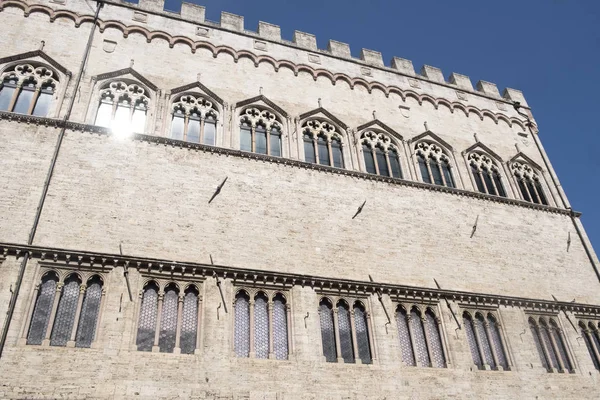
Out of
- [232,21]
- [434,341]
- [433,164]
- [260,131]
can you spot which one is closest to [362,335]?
[434,341]

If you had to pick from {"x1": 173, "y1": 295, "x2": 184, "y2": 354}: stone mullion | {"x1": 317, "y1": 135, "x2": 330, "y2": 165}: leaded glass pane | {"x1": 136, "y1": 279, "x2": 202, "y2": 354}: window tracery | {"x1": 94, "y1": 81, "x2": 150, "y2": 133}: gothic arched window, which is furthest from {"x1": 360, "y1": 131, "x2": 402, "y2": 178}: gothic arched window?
{"x1": 173, "y1": 295, "x2": 184, "y2": 354}: stone mullion

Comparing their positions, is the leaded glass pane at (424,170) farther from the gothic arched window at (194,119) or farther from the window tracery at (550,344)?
the gothic arched window at (194,119)

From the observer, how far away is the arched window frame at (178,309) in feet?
32.4

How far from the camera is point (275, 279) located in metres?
11.4

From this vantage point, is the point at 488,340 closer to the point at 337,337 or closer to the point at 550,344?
the point at 550,344

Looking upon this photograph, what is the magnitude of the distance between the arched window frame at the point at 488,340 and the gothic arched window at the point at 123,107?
32.0 ft

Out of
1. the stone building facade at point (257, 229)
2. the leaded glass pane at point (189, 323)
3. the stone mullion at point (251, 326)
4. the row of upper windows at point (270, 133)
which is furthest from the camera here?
the row of upper windows at point (270, 133)

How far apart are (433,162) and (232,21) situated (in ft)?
26.6

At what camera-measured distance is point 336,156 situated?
15.0 m

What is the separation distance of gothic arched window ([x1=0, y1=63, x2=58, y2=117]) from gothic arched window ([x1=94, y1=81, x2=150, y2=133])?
4.18 feet

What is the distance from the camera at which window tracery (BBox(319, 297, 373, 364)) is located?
11045mm

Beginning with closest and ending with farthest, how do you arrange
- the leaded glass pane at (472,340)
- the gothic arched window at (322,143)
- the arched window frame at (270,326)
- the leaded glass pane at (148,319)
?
the leaded glass pane at (148,319), the arched window frame at (270,326), the leaded glass pane at (472,340), the gothic arched window at (322,143)

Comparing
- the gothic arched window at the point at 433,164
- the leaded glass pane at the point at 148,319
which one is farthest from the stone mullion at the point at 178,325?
the gothic arched window at the point at 433,164

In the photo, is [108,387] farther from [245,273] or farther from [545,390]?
[545,390]
